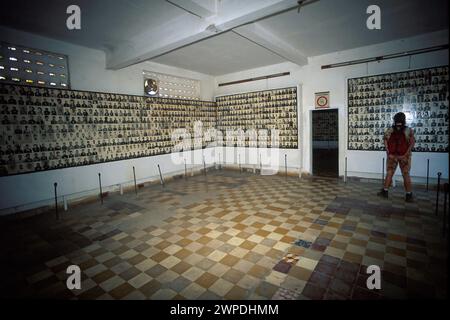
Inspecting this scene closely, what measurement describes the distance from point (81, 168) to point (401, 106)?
31.0 feet

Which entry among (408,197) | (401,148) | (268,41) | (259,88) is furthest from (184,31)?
(408,197)

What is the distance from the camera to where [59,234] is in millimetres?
4645

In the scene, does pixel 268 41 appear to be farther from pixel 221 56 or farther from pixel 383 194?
pixel 383 194

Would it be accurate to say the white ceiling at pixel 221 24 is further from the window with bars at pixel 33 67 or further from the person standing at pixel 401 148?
the person standing at pixel 401 148

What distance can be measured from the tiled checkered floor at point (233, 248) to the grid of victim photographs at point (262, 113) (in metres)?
3.46

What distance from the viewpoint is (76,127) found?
6.55 meters

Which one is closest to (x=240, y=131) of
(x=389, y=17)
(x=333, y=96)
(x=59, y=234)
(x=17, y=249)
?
(x=333, y=96)

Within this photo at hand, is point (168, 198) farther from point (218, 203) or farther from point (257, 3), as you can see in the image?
point (257, 3)

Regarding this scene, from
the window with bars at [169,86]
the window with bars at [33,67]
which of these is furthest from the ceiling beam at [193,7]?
the window with bars at [169,86]

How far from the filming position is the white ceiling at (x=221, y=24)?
4.61 metres

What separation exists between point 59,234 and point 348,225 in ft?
18.1

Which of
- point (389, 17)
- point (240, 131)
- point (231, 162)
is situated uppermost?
point (389, 17)

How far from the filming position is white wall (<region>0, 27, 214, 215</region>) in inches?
Answer: 220

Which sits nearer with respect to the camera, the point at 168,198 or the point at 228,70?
the point at 168,198
